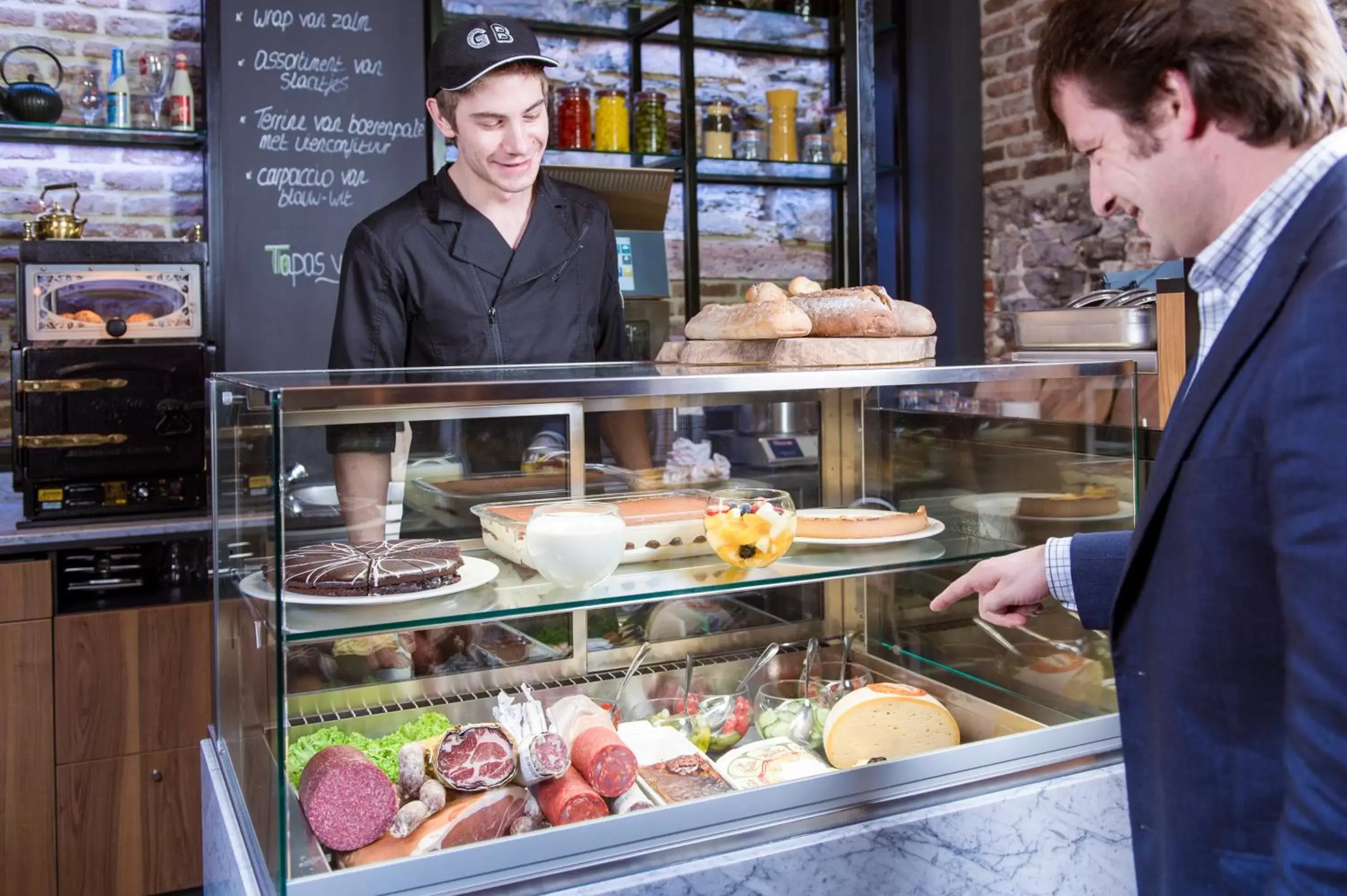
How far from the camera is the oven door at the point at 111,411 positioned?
330cm

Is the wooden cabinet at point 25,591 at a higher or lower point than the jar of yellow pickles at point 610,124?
lower

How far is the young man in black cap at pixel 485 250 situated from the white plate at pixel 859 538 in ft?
2.41

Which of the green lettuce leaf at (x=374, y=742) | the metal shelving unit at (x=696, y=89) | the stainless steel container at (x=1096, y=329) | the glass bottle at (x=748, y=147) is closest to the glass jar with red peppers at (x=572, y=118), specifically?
the metal shelving unit at (x=696, y=89)

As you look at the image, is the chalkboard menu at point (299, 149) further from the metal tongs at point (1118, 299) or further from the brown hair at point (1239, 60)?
the brown hair at point (1239, 60)

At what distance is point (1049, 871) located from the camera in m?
1.75

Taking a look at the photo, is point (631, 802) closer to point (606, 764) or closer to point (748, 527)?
point (606, 764)

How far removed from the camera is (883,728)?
188 centimetres

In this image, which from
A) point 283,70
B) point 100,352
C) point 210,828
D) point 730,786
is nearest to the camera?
point 730,786

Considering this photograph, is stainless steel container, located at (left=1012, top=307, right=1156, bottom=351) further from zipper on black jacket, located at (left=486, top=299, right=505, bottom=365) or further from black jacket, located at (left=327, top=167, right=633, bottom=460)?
zipper on black jacket, located at (left=486, top=299, right=505, bottom=365)

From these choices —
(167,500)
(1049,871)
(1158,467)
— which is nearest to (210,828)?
(1049,871)

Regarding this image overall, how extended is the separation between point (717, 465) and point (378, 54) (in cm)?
301

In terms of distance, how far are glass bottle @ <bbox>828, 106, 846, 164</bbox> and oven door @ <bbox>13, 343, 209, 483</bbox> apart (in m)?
2.79

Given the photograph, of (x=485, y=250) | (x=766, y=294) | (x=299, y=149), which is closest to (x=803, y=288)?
(x=766, y=294)

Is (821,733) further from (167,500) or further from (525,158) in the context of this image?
(167,500)
